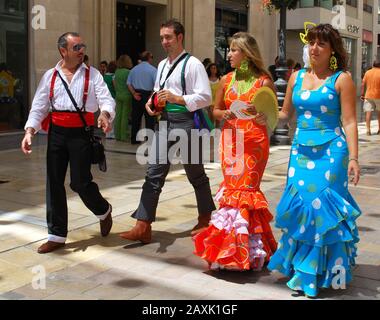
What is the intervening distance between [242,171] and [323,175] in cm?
73

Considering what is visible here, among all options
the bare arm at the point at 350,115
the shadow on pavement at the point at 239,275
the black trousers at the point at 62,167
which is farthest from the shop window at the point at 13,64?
the bare arm at the point at 350,115

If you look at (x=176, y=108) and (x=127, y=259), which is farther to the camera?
(x=176, y=108)

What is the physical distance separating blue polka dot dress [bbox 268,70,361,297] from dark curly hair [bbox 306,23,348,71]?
0.39 feet

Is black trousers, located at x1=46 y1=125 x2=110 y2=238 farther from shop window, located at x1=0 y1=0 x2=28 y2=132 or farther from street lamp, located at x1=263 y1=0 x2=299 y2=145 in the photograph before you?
shop window, located at x1=0 y1=0 x2=28 y2=132

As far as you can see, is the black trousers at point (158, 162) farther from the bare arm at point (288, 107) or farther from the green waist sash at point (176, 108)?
the bare arm at point (288, 107)

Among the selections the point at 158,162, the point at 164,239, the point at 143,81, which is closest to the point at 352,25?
the point at 143,81

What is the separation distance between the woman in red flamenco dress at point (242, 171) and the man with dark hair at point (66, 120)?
1.08 m

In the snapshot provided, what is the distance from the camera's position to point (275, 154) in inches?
436

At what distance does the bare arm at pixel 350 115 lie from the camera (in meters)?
3.78

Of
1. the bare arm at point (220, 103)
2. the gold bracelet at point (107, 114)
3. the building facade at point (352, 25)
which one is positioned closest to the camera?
the bare arm at point (220, 103)

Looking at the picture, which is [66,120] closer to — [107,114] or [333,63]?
[107,114]

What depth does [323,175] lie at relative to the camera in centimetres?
383

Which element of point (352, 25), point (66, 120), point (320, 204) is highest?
point (352, 25)

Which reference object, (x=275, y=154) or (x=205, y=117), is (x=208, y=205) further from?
(x=275, y=154)
